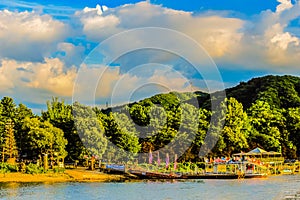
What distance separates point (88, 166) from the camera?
77438 mm

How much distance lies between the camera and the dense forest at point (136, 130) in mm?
75125

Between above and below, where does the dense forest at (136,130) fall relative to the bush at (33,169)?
above

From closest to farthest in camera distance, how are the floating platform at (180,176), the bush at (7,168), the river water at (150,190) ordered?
the river water at (150,190), the bush at (7,168), the floating platform at (180,176)

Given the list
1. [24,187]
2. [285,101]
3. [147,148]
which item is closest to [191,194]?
[24,187]

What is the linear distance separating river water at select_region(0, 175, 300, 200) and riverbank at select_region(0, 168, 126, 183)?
4850mm

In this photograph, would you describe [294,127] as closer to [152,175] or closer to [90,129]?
[152,175]

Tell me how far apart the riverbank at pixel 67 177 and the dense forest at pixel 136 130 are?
3110 millimetres

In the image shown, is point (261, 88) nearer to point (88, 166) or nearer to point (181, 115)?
point (181, 115)

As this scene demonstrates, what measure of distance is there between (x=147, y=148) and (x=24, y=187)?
30.7 meters

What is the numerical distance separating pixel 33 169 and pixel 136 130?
21296 millimetres

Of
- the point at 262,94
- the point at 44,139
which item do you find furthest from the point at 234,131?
the point at 262,94

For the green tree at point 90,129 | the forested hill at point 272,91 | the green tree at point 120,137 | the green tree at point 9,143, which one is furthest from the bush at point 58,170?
the forested hill at point 272,91

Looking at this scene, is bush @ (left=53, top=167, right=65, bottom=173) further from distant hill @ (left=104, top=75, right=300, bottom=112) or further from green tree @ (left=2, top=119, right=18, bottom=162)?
distant hill @ (left=104, top=75, right=300, bottom=112)

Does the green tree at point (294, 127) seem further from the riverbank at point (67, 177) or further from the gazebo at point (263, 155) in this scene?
the riverbank at point (67, 177)
